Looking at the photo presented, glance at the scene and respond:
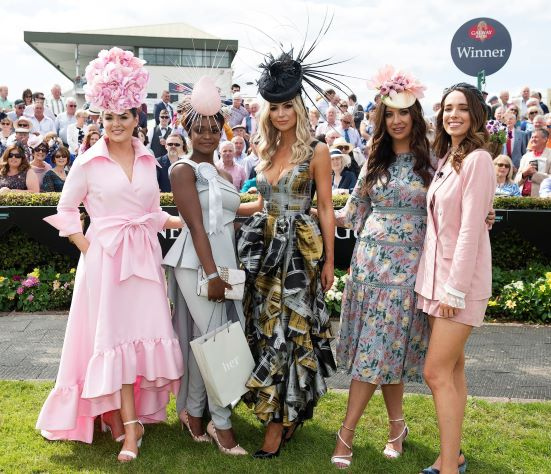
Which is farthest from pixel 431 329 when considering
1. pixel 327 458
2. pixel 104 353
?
pixel 104 353

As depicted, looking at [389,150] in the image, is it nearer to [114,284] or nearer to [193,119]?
[193,119]

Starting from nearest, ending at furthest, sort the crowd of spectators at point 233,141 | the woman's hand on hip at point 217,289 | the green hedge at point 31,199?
the woman's hand on hip at point 217,289 < the green hedge at point 31,199 < the crowd of spectators at point 233,141

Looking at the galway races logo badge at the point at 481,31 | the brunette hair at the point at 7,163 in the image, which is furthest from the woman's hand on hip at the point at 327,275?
the brunette hair at the point at 7,163

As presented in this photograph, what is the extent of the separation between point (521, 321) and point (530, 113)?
22.6ft

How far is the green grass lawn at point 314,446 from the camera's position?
13.0 ft

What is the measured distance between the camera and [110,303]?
402 cm

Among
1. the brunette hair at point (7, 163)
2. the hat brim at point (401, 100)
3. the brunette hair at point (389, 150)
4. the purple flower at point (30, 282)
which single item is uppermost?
the hat brim at point (401, 100)

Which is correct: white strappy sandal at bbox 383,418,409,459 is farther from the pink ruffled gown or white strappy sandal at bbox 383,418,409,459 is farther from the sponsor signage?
the sponsor signage

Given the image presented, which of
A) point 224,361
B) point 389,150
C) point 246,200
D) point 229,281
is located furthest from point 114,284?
point 246,200

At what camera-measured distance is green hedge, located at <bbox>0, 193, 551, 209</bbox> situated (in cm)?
826

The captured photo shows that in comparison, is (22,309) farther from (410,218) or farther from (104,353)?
(410,218)

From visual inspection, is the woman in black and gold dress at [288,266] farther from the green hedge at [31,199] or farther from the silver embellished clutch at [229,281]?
the green hedge at [31,199]

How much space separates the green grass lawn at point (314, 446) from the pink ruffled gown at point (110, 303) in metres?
0.21

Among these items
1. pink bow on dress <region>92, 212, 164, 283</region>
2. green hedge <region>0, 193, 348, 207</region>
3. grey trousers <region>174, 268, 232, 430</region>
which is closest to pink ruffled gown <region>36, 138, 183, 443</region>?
pink bow on dress <region>92, 212, 164, 283</region>
